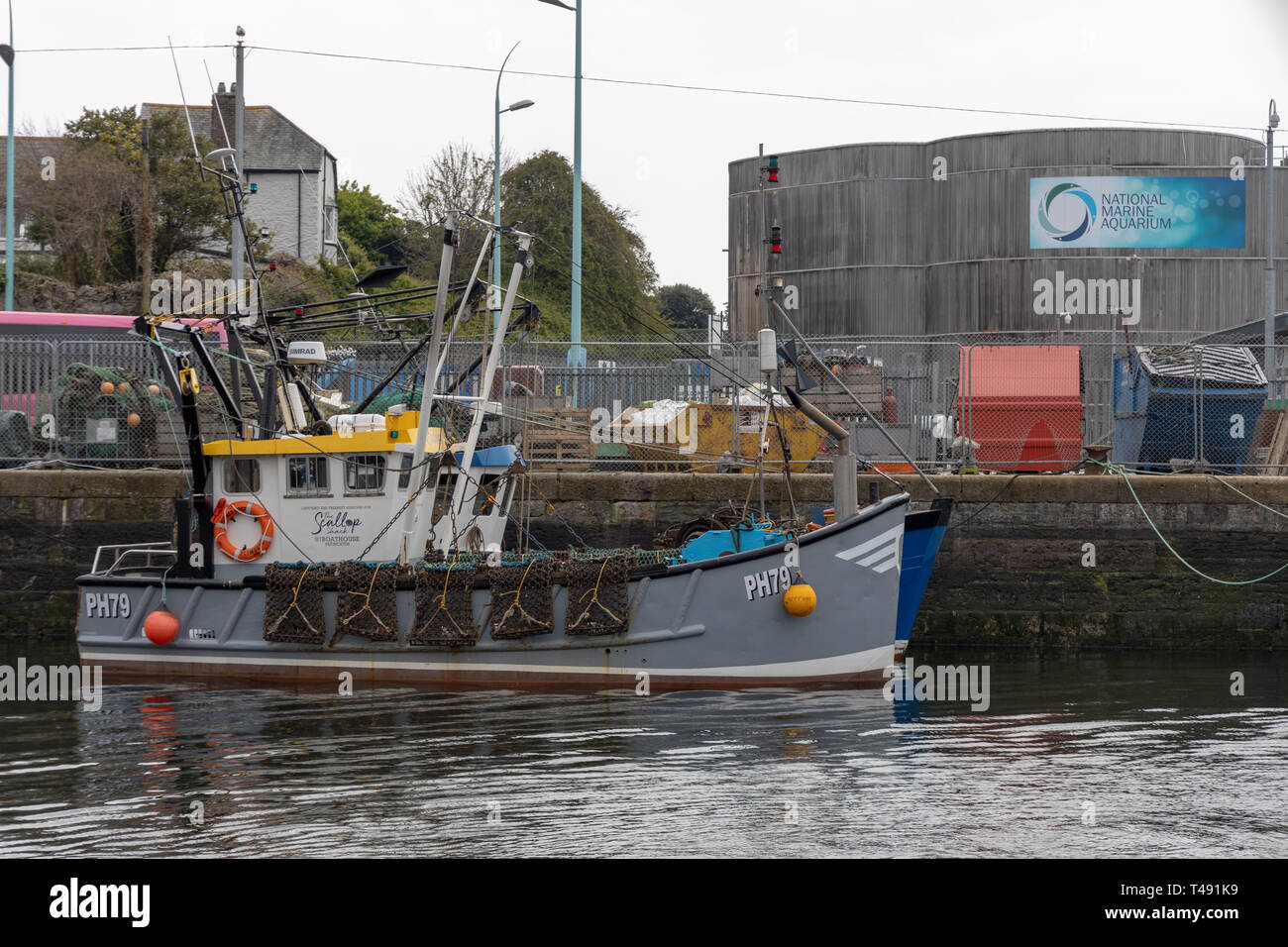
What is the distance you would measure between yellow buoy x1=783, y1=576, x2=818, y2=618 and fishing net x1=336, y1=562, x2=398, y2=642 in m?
3.79

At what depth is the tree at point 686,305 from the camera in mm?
65625

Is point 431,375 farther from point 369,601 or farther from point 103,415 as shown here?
point 103,415

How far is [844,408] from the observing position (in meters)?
16.4

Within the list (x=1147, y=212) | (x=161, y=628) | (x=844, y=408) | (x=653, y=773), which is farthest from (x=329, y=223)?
(x=653, y=773)

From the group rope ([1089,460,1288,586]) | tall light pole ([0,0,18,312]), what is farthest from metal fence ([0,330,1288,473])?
tall light pole ([0,0,18,312])

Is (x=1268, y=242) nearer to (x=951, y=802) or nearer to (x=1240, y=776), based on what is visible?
(x=1240, y=776)

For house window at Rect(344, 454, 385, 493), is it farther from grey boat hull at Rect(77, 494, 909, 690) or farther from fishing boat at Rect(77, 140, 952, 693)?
grey boat hull at Rect(77, 494, 909, 690)

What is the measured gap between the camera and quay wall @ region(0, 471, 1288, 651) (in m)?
15.2

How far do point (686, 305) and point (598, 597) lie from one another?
5907 cm

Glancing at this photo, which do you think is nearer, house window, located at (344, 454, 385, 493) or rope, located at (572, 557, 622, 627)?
rope, located at (572, 557, 622, 627)

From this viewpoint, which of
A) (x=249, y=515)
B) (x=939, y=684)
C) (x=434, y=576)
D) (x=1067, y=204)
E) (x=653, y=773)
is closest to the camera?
(x=653, y=773)

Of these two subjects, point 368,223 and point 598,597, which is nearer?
point 598,597

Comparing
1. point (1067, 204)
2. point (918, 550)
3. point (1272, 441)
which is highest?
point (1067, 204)

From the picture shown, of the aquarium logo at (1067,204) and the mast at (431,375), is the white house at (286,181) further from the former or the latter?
→ the mast at (431,375)
